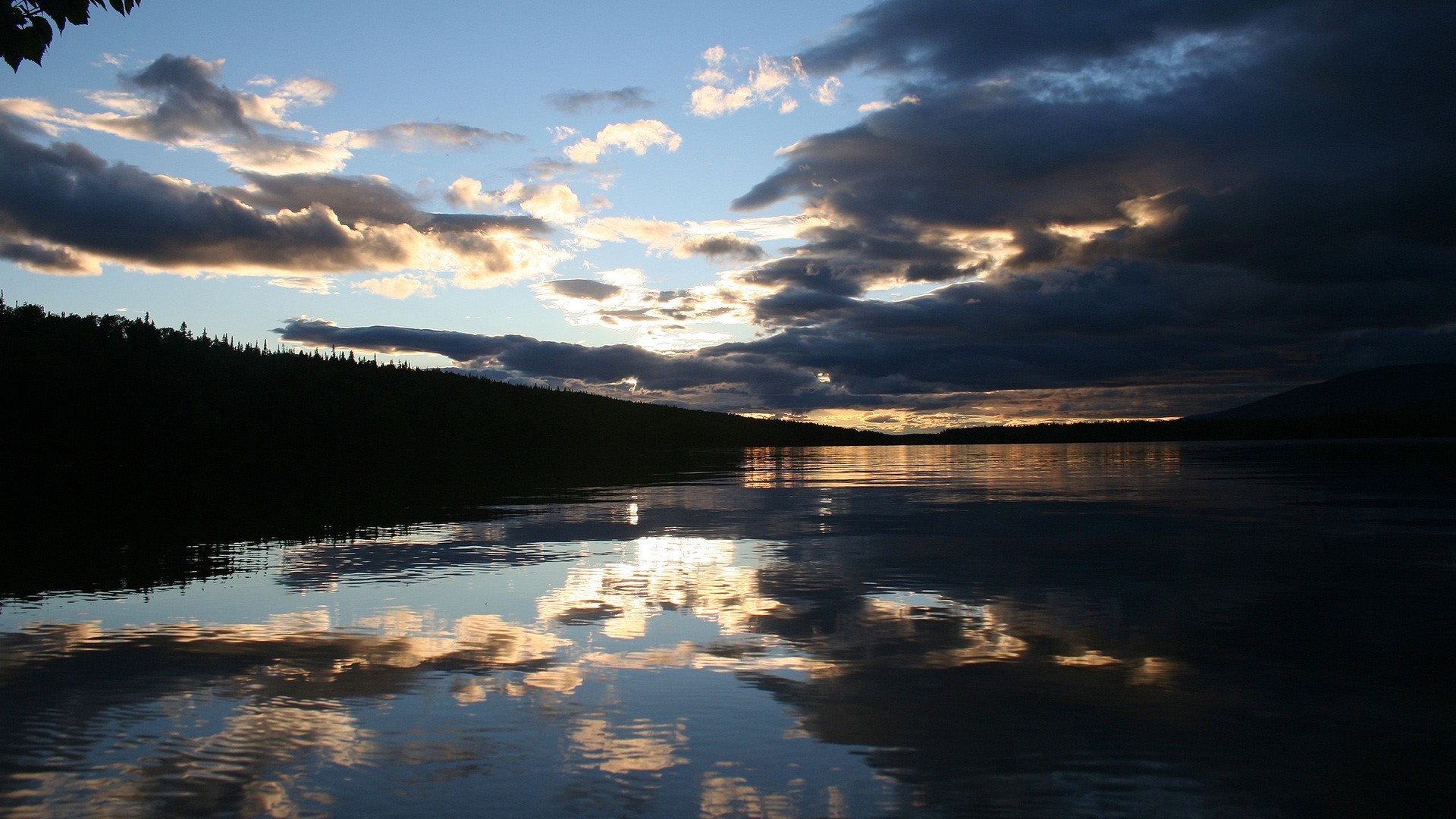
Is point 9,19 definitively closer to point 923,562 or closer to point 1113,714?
point 1113,714

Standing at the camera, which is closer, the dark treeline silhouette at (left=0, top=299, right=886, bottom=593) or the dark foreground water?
the dark foreground water

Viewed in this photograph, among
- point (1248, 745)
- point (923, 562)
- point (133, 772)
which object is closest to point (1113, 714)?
point (1248, 745)

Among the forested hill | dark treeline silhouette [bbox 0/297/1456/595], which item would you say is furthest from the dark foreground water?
the forested hill

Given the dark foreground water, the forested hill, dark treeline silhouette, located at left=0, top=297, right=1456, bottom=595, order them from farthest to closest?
the forested hill, dark treeline silhouette, located at left=0, top=297, right=1456, bottom=595, the dark foreground water

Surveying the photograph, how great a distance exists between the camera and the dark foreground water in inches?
309

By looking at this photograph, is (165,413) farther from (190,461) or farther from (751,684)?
(751,684)

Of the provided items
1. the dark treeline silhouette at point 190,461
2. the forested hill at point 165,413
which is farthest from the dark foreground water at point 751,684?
the forested hill at point 165,413

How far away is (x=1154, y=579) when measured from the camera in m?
18.4

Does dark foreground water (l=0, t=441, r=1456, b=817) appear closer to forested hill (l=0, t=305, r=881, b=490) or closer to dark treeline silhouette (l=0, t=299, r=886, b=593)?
dark treeline silhouette (l=0, t=299, r=886, b=593)

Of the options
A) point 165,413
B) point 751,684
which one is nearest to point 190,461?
point 165,413

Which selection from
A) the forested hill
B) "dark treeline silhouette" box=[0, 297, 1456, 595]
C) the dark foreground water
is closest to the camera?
the dark foreground water

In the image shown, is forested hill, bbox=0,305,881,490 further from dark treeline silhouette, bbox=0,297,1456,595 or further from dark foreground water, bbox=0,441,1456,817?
dark foreground water, bbox=0,441,1456,817

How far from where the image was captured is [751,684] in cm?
1109

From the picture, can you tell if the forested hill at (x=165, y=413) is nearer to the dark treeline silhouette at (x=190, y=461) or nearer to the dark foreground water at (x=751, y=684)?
the dark treeline silhouette at (x=190, y=461)
